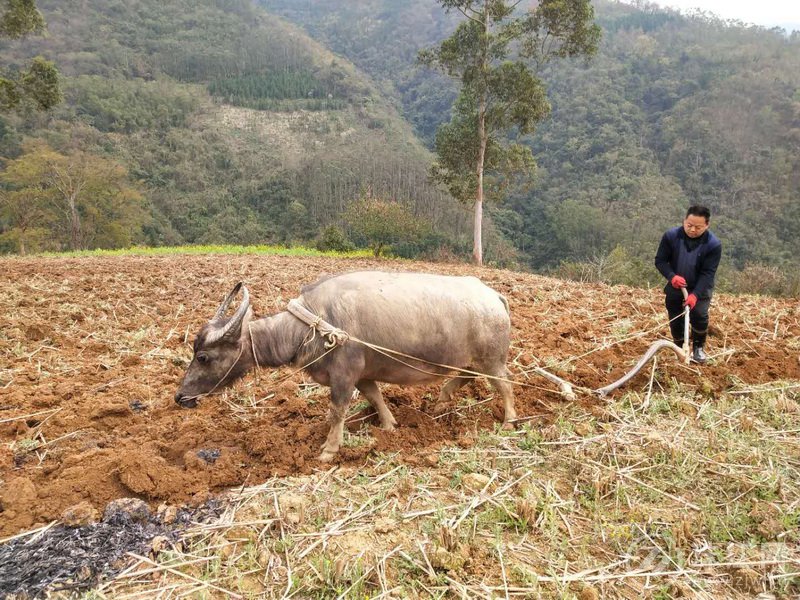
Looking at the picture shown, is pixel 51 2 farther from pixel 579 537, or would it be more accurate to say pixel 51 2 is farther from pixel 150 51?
pixel 579 537

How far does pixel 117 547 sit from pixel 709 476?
356 cm


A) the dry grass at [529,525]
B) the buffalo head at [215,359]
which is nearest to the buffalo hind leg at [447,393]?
the dry grass at [529,525]

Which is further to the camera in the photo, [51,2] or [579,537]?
[51,2]

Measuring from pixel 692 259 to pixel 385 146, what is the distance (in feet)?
227

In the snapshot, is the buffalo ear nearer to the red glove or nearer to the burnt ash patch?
the burnt ash patch

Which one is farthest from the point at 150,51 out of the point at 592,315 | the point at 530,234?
the point at 592,315

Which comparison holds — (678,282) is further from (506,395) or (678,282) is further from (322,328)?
(322,328)

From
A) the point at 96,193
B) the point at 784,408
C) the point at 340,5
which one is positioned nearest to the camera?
the point at 784,408

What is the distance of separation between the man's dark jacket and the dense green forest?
15.4 metres

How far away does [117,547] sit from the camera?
103 inches

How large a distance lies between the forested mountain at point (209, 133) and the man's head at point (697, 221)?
22306mm

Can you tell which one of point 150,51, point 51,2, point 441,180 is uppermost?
point 51,2

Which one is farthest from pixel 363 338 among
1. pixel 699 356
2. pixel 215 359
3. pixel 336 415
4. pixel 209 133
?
pixel 209 133

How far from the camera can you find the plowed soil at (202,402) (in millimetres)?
Answer: 3312
